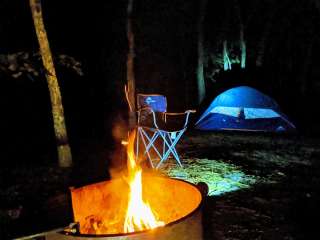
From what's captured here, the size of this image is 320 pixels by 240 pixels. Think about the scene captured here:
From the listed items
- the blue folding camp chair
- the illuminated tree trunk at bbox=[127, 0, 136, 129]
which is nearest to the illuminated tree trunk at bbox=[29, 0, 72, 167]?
the blue folding camp chair

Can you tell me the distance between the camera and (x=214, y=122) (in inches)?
331

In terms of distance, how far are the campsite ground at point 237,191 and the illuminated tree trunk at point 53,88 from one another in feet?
0.98

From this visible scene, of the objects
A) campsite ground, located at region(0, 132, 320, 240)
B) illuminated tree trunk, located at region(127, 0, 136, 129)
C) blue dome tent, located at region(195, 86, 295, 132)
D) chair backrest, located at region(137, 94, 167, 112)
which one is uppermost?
illuminated tree trunk, located at region(127, 0, 136, 129)

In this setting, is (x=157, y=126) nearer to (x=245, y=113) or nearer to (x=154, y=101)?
(x=154, y=101)

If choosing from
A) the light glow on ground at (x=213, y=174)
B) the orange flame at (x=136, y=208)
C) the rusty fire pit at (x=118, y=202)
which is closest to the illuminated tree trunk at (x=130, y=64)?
the light glow on ground at (x=213, y=174)

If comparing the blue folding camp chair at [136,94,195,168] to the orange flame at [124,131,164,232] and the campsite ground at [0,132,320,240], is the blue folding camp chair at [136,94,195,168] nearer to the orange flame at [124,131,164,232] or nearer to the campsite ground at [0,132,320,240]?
the campsite ground at [0,132,320,240]

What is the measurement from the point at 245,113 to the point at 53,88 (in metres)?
4.67

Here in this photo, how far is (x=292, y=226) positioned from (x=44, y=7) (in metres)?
7.30

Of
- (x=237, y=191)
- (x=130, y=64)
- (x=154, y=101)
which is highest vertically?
(x=130, y=64)

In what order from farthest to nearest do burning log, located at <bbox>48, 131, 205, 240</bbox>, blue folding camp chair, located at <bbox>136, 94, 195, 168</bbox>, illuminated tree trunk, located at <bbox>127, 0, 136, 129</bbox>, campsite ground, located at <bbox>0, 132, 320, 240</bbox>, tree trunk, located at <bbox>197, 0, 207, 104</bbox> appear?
1. tree trunk, located at <bbox>197, 0, 207, 104</bbox>
2. illuminated tree trunk, located at <bbox>127, 0, 136, 129</bbox>
3. blue folding camp chair, located at <bbox>136, 94, 195, 168</bbox>
4. burning log, located at <bbox>48, 131, 205, 240</bbox>
5. campsite ground, located at <bbox>0, 132, 320, 240</bbox>

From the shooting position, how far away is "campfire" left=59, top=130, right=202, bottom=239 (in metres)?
2.72

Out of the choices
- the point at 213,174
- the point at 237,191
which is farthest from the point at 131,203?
the point at 213,174

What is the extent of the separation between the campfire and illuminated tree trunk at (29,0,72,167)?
91.9 inches

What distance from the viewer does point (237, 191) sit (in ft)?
14.5
